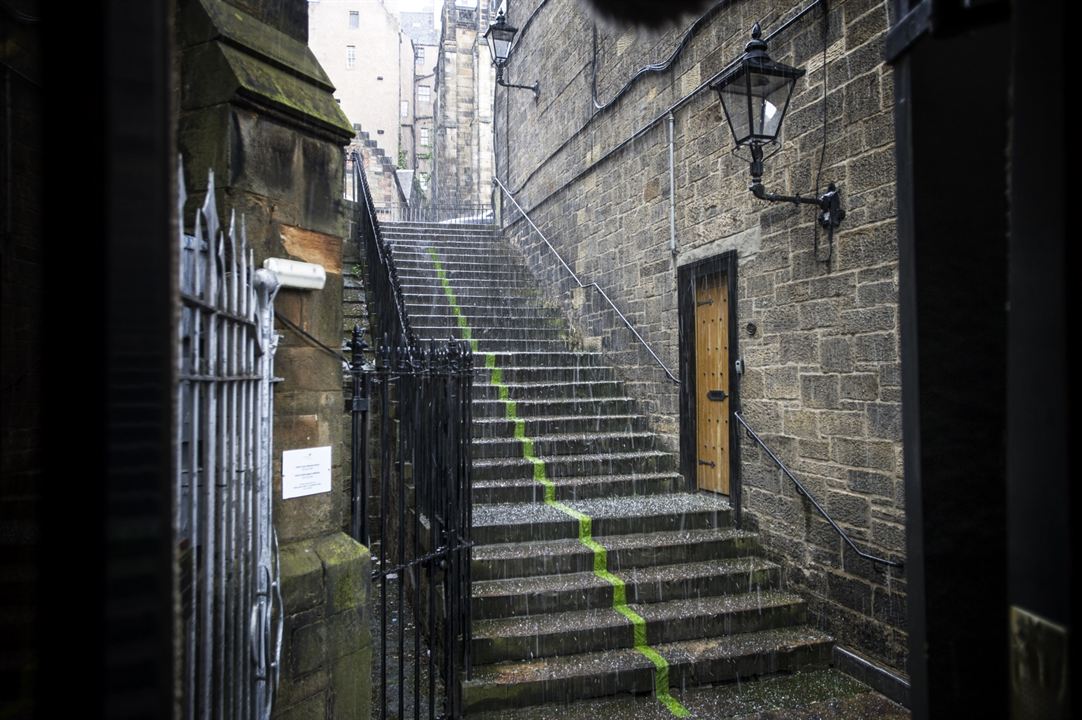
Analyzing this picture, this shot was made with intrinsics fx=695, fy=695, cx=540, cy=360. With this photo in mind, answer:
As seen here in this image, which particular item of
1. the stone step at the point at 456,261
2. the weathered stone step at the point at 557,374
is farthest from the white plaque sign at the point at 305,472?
the stone step at the point at 456,261

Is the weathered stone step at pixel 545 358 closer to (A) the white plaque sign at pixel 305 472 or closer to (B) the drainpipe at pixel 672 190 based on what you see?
(B) the drainpipe at pixel 672 190

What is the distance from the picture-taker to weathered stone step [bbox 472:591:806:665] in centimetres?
449

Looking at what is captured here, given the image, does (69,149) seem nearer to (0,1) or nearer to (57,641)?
(57,641)

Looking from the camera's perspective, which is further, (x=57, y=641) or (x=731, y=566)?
(x=731, y=566)

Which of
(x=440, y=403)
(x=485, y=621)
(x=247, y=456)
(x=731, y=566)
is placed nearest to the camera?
(x=247, y=456)

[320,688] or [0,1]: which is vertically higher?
[0,1]

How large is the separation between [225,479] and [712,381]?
16.4ft

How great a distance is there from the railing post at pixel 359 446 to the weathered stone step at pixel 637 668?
150 centimetres

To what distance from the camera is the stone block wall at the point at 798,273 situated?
443 cm

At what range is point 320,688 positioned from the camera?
2.85m

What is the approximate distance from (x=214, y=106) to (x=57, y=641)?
241 cm

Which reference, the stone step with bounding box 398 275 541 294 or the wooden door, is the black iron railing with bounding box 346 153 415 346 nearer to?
the stone step with bounding box 398 275 541 294

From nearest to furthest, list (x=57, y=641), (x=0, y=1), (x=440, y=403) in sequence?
(x=57, y=641)
(x=0, y=1)
(x=440, y=403)

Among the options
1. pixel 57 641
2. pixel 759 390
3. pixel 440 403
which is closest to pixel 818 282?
pixel 759 390
